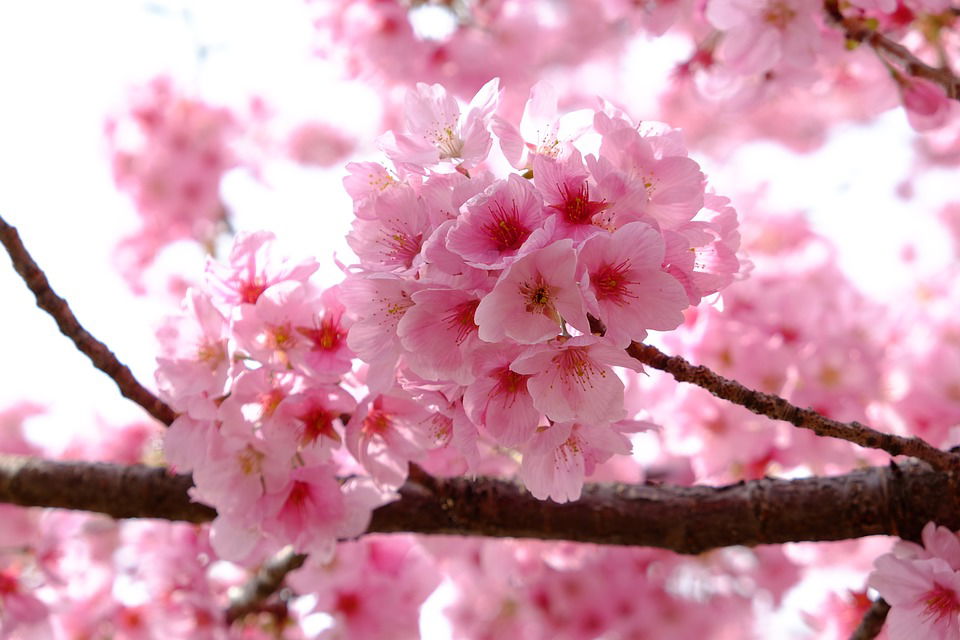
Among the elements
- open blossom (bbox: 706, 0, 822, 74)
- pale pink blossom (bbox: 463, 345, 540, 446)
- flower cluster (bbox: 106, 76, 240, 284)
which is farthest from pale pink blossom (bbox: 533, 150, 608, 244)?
flower cluster (bbox: 106, 76, 240, 284)

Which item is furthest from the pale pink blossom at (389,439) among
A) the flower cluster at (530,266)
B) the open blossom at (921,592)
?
the open blossom at (921,592)

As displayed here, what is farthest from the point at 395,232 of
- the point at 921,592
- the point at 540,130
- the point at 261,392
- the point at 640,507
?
the point at 921,592

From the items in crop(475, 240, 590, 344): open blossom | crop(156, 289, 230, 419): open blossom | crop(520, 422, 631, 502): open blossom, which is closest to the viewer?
crop(475, 240, 590, 344): open blossom

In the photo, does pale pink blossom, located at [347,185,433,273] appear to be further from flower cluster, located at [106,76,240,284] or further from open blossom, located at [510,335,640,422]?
flower cluster, located at [106,76,240,284]

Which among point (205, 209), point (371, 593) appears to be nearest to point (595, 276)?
point (371, 593)

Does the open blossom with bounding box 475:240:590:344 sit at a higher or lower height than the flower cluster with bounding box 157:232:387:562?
lower

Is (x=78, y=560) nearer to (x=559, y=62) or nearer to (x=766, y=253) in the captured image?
(x=766, y=253)

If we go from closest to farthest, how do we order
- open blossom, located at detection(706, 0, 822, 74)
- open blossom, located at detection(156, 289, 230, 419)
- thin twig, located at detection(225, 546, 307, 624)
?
open blossom, located at detection(156, 289, 230, 419) → open blossom, located at detection(706, 0, 822, 74) → thin twig, located at detection(225, 546, 307, 624)

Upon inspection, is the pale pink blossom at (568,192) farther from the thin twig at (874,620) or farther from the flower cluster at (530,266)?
the thin twig at (874,620)
